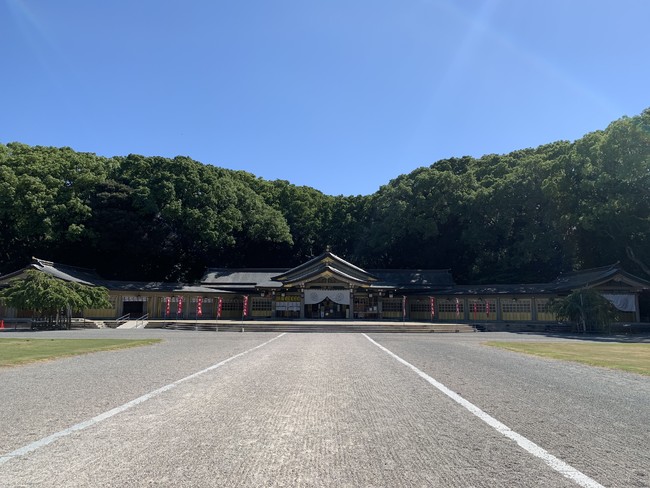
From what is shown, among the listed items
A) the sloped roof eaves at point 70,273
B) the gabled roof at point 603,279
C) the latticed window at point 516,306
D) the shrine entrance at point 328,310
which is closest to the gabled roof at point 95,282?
the sloped roof eaves at point 70,273

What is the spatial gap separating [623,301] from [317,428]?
38.8m

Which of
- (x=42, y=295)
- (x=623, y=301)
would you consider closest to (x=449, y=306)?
(x=623, y=301)

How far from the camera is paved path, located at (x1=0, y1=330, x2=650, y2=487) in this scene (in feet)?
12.7

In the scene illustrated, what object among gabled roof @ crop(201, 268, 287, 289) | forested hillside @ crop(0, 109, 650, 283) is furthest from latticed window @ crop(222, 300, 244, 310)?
forested hillside @ crop(0, 109, 650, 283)

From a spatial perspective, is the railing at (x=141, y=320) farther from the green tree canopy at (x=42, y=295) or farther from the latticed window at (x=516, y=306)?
the latticed window at (x=516, y=306)

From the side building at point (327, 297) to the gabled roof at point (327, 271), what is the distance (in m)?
0.09

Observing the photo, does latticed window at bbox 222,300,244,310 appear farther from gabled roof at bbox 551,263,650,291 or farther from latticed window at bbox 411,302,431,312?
gabled roof at bbox 551,263,650,291

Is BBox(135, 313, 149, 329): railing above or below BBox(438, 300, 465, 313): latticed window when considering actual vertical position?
below

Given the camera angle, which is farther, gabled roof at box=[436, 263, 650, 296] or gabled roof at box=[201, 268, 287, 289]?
gabled roof at box=[201, 268, 287, 289]

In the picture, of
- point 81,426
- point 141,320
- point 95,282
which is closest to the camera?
point 81,426

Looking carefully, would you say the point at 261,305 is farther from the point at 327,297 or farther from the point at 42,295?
the point at 42,295

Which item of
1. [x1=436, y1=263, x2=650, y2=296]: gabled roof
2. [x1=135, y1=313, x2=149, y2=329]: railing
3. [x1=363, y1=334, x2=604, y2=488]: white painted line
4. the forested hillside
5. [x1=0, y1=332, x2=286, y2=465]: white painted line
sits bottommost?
[x1=0, y1=332, x2=286, y2=465]: white painted line

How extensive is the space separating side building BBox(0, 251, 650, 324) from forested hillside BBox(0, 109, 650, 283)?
12.6ft

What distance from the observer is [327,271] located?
1663 inches
